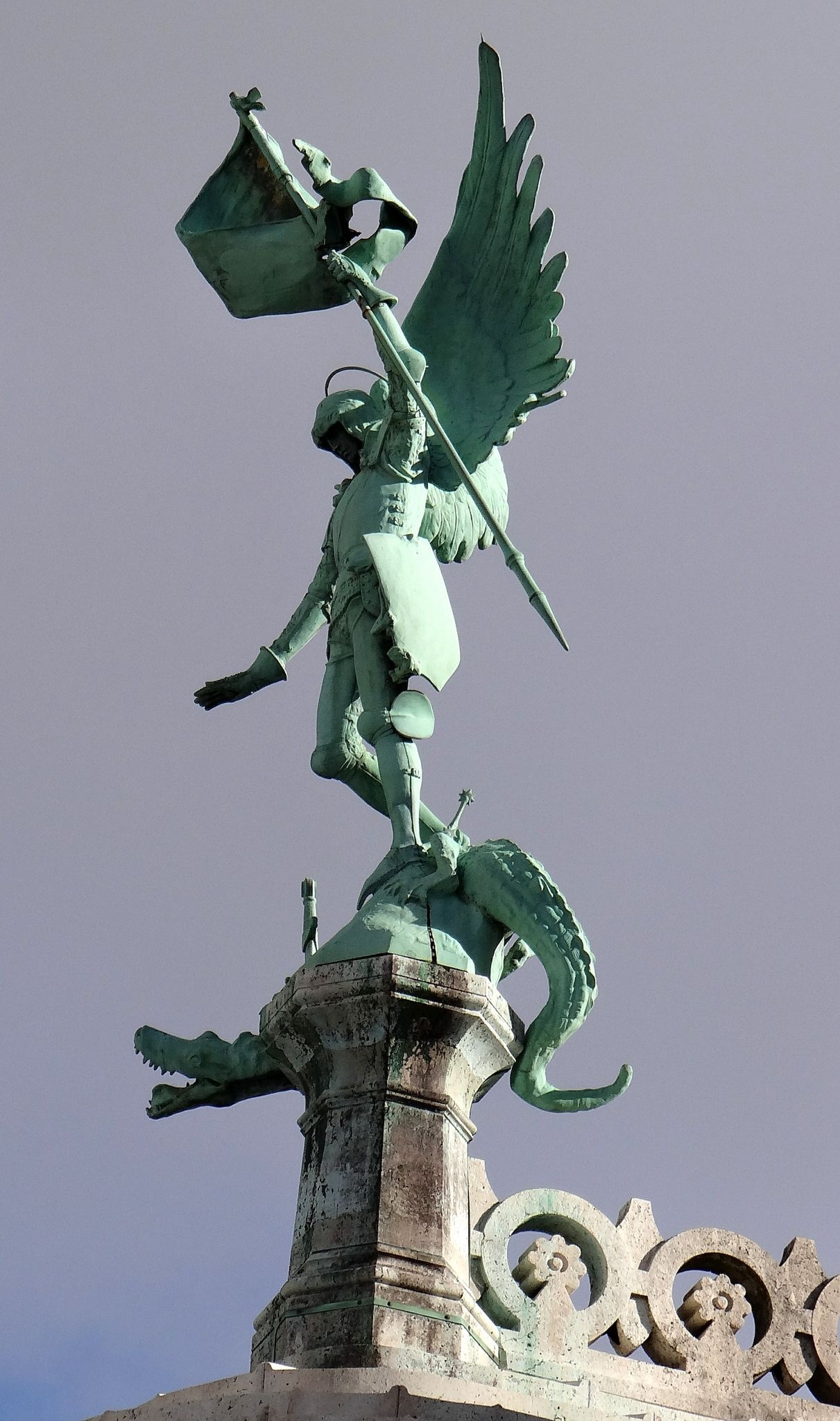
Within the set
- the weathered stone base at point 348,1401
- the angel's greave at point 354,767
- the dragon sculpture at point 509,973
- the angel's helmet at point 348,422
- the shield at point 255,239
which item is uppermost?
the shield at point 255,239

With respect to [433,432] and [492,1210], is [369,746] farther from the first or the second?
[492,1210]

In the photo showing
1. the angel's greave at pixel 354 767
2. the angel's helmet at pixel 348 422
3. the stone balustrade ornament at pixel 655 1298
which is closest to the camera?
the stone balustrade ornament at pixel 655 1298

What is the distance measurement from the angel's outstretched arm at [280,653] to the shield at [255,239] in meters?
1.18

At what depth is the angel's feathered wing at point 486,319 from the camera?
8.66 m

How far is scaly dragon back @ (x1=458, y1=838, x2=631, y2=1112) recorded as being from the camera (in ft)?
23.6

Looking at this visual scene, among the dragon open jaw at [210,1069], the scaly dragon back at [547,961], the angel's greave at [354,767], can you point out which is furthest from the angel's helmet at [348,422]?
the dragon open jaw at [210,1069]

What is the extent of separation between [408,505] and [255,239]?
1568 millimetres

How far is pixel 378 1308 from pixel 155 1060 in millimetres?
1705

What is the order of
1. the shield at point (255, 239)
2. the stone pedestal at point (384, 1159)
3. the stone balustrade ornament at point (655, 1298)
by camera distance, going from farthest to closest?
the shield at point (255, 239), the stone balustrade ornament at point (655, 1298), the stone pedestal at point (384, 1159)

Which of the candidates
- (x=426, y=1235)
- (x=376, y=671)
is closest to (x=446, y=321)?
(x=376, y=671)

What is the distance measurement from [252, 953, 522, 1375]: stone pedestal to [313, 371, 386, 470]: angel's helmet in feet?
8.73

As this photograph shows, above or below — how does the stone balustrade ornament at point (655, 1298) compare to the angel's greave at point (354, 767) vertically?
below

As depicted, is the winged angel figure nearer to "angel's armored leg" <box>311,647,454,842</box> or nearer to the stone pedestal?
"angel's armored leg" <box>311,647,454,842</box>

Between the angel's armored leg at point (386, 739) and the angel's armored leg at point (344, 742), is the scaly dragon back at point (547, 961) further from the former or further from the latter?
the angel's armored leg at point (344, 742)
